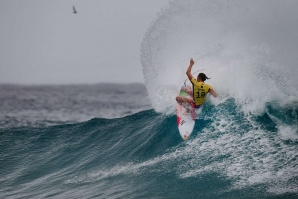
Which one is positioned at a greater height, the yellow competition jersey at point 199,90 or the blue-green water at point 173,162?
the yellow competition jersey at point 199,90

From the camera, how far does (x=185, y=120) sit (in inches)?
419

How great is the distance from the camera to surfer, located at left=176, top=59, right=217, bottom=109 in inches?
389

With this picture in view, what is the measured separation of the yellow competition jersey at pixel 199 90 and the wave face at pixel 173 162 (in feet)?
1.89

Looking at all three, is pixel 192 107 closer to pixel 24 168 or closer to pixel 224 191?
pixel 224 191

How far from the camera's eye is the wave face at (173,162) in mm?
7500

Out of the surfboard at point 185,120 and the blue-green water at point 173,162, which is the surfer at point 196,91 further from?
the blue-green water at point 173,162

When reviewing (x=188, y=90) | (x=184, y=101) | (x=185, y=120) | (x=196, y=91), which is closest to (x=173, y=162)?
(x=185, y=120)

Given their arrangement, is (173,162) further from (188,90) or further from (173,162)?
(188,90)

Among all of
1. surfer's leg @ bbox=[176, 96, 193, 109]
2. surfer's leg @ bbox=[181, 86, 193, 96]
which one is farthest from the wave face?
surfer's leg @ bbox=[181, 86, 193, 96]

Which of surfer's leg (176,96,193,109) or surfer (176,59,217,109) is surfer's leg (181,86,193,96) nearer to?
surfer (176,59,217,109)

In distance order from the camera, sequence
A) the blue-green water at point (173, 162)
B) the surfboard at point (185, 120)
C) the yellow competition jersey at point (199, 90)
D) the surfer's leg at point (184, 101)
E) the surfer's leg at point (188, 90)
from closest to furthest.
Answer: the blue-green water at point (173, 162) < the yellow competition jersey at point (199, 90) < the surfboard at point (185, 120) < the surfer's leg at point (184, 101) < the surfer's leg at point (188, 90)

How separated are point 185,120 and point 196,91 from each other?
3.83ft

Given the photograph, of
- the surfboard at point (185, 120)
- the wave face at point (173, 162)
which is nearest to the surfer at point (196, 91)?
the surfboard at point (185, 120)

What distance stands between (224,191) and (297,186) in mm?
1546
